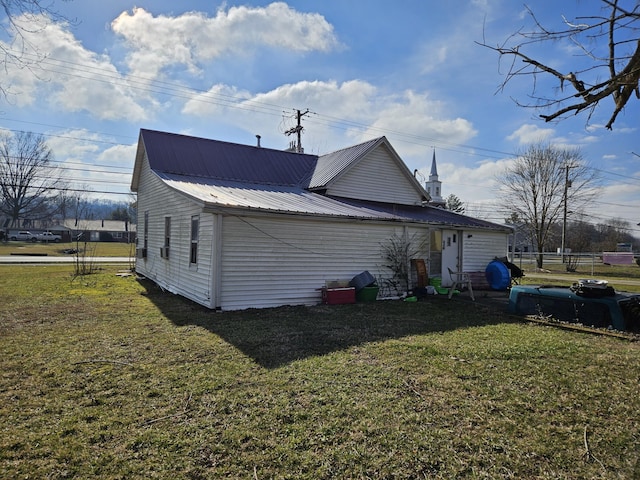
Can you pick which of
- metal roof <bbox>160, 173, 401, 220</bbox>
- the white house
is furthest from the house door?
metal roof <bbox>160, 173, 401, 220</bbox>

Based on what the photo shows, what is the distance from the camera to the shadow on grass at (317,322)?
6.03m

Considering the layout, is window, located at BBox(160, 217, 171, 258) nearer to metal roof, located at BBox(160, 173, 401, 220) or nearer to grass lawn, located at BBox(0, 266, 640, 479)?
metal roof, located at BBox(160, 173, 401, 220)

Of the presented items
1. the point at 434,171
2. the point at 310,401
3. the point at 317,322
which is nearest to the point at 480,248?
the point at 317,322

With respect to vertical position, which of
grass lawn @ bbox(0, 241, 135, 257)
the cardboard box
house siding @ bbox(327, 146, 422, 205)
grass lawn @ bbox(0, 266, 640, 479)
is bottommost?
grass lawn @ bbox(0, 266, 640, 479)

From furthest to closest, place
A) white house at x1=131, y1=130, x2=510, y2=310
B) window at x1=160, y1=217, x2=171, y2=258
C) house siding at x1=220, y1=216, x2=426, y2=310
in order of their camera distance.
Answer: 1. window at x1=160, y1=217, x2=171, y2=258
2. white house at x1=131, y1=130, x2=510, y2=310
3. house siding at x1=220, y1=216, x2=426, y2=310

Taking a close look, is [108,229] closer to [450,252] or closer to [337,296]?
[450,252]

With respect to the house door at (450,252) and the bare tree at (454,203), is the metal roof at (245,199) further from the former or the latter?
the bare tree at (454,203)

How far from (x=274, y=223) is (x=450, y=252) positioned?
26.3 ft

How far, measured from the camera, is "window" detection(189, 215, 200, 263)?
9945mm

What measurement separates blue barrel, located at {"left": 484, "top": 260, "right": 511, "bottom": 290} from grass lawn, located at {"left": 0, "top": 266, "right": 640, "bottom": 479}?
273 inches

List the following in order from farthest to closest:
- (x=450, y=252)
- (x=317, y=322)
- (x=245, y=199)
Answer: (x=450, y=252), (x=245, y=199), (x=317, y=322)

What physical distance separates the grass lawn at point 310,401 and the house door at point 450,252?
6.67m

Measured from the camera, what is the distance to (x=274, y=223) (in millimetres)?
9539

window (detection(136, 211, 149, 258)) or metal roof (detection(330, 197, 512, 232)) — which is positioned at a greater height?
metal roof (detection(330, 197, 512, 232))
